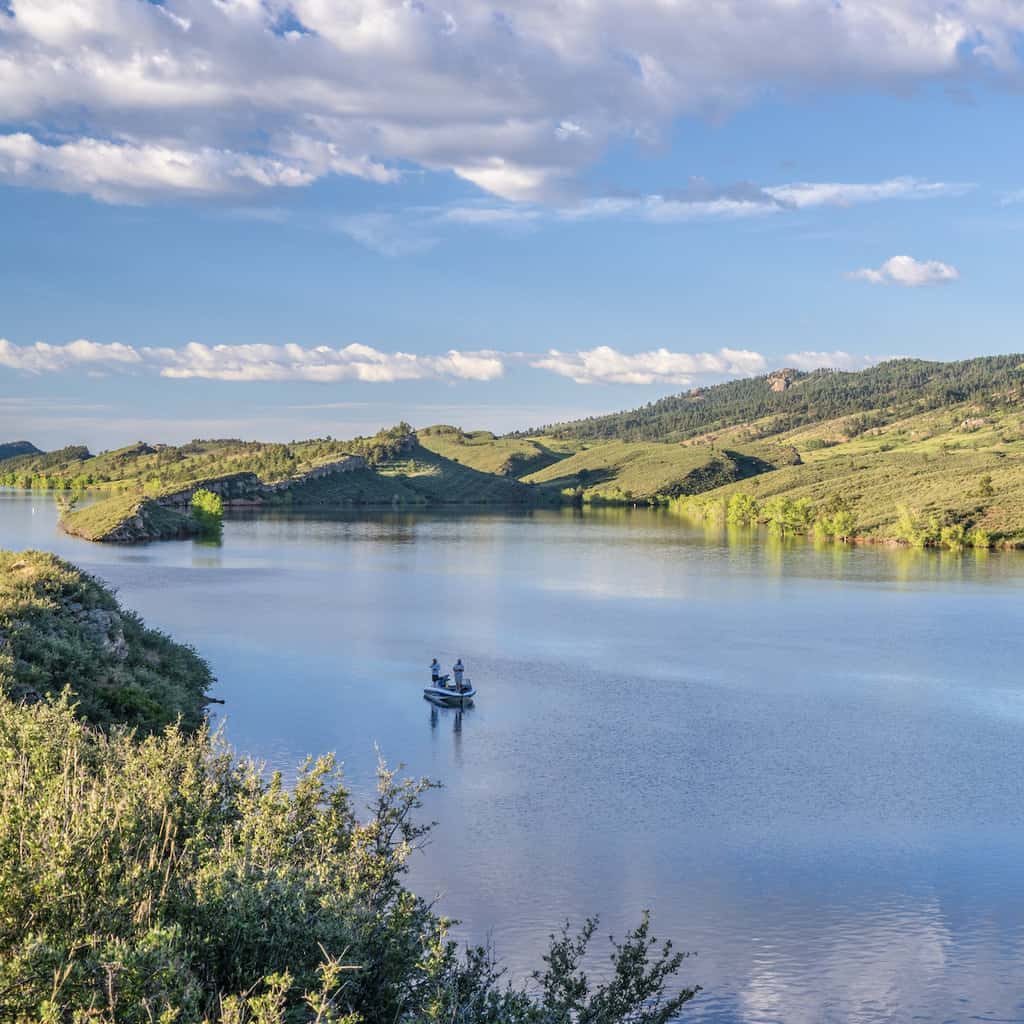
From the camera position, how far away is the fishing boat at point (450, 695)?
1759 inches

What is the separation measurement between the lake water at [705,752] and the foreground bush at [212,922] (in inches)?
272

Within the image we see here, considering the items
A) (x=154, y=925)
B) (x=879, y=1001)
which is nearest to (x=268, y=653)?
(x=879, y=1001)

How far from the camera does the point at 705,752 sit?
125 feet

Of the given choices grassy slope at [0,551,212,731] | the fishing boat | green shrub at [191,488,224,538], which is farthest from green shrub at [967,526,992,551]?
grassy slope at [0,551,212,731]

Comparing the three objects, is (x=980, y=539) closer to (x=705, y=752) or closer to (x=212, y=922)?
(x=705, y=752)

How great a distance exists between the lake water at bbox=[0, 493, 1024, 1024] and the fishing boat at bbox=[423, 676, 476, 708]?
0.74 meters

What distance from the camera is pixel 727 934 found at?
23.6 meters

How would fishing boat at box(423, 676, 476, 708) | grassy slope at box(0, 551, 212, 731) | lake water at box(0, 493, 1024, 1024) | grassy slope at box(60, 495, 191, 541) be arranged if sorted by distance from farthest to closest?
1. grassy slope at box(60, 495, 191, 541)
2. fishing boat at box(423, 676, 476, 708)
3. grassy slope at box(0, 551, 212, 731)
4. lake water at box(0, 493, 1024, 1024)

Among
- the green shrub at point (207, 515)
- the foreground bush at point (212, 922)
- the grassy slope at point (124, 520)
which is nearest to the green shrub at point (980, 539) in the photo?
the green shrub at point (207, 515)

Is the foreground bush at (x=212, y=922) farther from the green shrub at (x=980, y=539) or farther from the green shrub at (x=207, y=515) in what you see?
the green shrub at (x=980, y=539)

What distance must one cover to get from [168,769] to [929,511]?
490ft

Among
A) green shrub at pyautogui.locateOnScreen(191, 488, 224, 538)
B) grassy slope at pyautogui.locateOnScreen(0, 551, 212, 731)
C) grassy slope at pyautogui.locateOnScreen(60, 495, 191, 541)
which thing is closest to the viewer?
grassy slope at pyautogui.locateOnScreen(0, 551, 212, 731)

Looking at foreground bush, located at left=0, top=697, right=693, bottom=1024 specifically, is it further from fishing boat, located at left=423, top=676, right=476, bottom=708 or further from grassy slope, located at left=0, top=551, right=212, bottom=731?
fishing boat, located at left=423, top=676, right=476, bottom=708

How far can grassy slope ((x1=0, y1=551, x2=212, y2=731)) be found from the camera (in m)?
33.6
